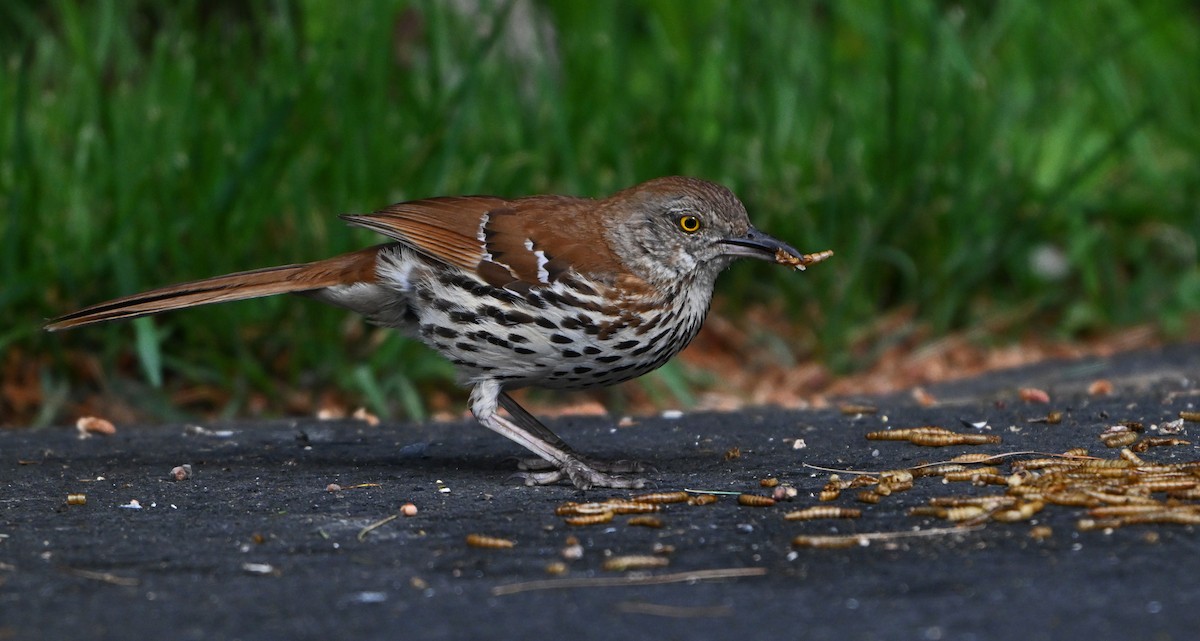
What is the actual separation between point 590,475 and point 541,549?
2.78 ft

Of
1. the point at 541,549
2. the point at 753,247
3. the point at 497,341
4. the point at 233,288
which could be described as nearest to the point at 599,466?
the point at 497,341

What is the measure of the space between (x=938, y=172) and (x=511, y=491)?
3.99 meters

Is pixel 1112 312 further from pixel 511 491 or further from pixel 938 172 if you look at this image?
pixel 511 491

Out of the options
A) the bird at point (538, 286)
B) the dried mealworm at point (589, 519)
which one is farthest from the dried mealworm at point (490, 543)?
the bird at point (538, 286)

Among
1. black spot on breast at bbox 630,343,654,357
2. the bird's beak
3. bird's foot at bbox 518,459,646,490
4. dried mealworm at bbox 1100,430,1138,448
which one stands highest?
the bird's beak

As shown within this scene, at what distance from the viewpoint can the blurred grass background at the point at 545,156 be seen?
242 inches

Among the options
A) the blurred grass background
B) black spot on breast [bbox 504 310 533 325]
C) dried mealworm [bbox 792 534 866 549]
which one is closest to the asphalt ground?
dried mealworm [bbox 792 534 866 549]

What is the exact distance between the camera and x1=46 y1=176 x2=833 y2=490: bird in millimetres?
4320

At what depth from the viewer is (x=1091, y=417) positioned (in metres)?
4.73

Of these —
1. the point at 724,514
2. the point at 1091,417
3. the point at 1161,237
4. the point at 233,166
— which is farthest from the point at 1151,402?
the point at 233,166

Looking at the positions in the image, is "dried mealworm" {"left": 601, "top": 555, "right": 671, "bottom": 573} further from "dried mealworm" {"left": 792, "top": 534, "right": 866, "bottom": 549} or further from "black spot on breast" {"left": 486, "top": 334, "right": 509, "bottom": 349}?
"black spot on breast" {"left": 486, "top": 334, "right": 509, "bottom": 349}

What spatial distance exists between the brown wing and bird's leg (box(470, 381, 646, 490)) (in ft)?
1.23

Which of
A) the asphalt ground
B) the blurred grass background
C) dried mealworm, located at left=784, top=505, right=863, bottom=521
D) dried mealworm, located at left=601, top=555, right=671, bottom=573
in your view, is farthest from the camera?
the blurred grass background

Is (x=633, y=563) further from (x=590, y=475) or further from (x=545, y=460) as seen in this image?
(x=545, y=460)
